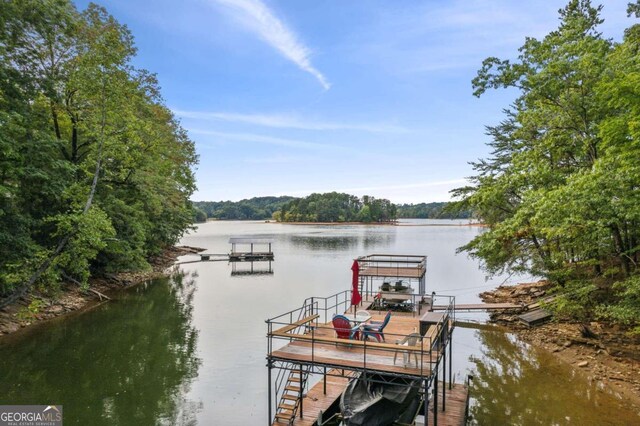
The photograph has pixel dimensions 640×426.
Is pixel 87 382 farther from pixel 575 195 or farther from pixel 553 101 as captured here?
pixel 553 101

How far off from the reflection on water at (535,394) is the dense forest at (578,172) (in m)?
2.52

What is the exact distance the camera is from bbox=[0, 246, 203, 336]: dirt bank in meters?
19.4

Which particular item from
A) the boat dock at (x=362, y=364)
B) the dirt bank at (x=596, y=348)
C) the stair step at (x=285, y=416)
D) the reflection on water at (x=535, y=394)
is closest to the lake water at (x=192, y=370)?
the reflection on water at (x=535, y=394)

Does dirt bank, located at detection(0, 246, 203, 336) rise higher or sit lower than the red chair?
lower

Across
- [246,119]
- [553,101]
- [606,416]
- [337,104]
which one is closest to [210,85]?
[337,104]

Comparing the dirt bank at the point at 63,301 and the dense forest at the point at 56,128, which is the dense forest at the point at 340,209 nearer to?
the dirt bank at the point at 63,301

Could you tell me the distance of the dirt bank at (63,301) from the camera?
19.4 metres

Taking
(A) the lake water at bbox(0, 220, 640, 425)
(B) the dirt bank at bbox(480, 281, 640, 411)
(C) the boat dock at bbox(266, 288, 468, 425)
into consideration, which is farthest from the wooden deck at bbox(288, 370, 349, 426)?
(B) the dirt bank at bbox(480, 281, 640, 411)

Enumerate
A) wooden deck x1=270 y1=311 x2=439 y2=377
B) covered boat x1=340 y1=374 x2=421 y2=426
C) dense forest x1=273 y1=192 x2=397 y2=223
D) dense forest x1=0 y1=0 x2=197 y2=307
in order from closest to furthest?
wooden deck x1=270 y1=311 x2=439 y2=377
covered boat x1=340 y1=374 x2=421 y2=426
dense forest x1=0 y1=0 x2=197 y2=307
dense forest x1=273 y1=192 x2=397 y2=223

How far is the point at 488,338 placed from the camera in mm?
19875

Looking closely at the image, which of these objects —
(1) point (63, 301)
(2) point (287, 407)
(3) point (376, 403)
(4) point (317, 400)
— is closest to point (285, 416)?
(2) point (287, 407)

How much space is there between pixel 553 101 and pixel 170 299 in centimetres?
2732

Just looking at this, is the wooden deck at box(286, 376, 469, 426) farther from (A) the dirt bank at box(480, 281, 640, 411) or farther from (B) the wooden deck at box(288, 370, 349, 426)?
(A) the dirt bank at box(480, 281, 640, 411)

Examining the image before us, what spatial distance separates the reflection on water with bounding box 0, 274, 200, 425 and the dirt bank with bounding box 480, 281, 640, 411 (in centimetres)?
1427
